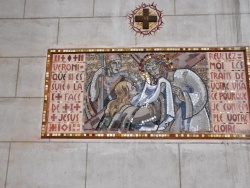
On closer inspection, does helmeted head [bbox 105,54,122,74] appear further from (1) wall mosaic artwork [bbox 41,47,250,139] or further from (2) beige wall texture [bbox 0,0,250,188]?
(2) beige wall texture [bbox 0,0,250,188]

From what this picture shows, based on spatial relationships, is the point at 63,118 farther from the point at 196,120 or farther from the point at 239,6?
the point at 239,6

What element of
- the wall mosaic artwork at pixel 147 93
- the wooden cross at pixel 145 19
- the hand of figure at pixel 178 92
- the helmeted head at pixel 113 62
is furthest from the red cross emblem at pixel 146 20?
the hand of figure at pixel 178 92

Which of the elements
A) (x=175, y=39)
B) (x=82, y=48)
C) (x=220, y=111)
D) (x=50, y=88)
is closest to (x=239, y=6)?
(x=175, y=39)

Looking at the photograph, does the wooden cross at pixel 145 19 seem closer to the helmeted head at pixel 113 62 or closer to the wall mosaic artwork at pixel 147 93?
the wall mosaic artwork at pixel 147 93

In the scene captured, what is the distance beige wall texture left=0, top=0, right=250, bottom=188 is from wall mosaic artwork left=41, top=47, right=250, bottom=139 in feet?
0.26

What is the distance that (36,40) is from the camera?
3.90 metres

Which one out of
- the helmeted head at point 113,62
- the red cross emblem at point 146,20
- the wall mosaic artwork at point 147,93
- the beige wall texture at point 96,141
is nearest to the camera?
the beige wall texture at point 96,141

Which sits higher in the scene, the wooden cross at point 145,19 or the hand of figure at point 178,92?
the wooden cross at point 145,19

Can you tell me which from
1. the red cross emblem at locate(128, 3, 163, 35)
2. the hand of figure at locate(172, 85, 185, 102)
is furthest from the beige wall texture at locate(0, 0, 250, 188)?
the hand of figure at locate(172, 85, 185, 102)

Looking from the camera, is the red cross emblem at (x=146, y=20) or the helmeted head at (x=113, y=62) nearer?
the helmeted head at (x=113, y=62)

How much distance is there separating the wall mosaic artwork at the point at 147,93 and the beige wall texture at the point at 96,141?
79 millimetres

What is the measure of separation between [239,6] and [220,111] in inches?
42.7

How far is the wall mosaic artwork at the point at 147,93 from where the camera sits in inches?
139

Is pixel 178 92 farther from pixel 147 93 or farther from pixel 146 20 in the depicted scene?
pixel 146 20
